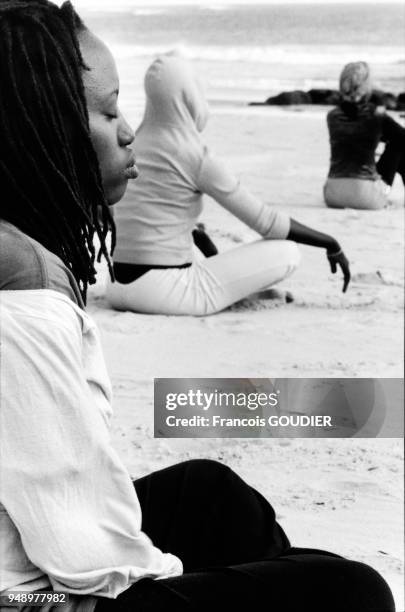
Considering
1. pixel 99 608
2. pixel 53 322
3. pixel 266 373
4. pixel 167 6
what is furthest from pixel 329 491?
pixel 167 6

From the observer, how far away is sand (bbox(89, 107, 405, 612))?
85.7 inches

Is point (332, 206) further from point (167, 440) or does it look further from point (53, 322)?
point (53, 322)

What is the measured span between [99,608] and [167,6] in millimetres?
31880

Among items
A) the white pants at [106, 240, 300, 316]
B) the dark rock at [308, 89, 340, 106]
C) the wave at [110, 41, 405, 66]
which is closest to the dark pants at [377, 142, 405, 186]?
the white pants at [106, 240, 300, 316]

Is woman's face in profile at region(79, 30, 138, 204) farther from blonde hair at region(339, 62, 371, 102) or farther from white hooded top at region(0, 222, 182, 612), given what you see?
blonde hair at region(339, 62, 371, 102)

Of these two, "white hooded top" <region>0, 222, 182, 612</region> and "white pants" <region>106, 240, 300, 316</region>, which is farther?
"white pants" <region>106, 240, 300, 316</region>

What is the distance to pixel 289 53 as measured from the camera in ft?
73.1

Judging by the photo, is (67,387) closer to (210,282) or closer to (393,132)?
(210,282)

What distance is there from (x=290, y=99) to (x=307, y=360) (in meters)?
10.2

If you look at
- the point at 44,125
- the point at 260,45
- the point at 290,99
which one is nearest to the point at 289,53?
the point at 260,45

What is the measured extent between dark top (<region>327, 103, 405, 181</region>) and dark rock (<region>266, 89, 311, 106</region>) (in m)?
7.18

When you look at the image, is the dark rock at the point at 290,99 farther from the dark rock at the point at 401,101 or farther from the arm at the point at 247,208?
the arm at the point at 247,208

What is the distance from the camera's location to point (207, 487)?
140 cm
